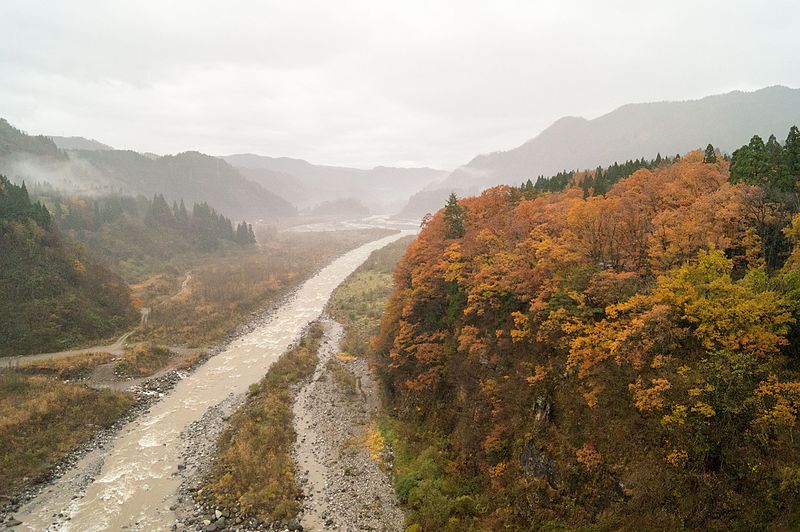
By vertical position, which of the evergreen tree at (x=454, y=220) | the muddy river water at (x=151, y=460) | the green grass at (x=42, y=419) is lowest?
the muddy river water at (x=151, y=460)

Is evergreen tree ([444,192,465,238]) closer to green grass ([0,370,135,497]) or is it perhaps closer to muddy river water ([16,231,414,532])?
muddy river water ([16,231,414,532])

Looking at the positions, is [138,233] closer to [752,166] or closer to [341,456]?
[341,456]

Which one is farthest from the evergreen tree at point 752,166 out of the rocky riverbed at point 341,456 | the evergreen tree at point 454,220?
the rocky riverbed at point 341,456

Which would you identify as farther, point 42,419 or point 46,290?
point 46,290

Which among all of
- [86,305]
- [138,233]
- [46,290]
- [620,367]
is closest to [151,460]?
[620,367]

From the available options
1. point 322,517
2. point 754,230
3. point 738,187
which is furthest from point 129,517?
point 738,187

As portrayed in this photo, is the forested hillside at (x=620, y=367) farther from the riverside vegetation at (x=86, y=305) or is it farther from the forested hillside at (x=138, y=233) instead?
the forested hillside at (x=138, y=233)

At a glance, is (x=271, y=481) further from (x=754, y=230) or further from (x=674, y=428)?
(x=754, y=230)
